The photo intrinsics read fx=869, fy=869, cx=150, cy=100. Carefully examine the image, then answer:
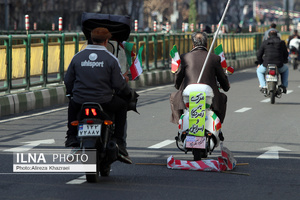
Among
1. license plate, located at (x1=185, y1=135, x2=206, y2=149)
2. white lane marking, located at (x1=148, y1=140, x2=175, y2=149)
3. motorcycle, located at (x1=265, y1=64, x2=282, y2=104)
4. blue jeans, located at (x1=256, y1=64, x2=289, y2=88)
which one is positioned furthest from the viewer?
blue jeans, located at (x1=256, y1=64, x2=289, y2=88)

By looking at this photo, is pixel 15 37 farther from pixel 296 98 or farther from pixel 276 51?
pixel 296 98

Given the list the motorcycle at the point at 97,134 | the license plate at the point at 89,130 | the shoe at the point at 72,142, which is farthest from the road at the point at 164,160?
the license plate at the point at 89,130

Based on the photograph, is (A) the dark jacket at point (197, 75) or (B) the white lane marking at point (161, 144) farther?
(B) the white lane marking at point (161, 144)

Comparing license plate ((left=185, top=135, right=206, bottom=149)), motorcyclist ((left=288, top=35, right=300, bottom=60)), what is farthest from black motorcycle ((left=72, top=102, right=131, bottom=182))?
motorcyclist ((left=288, top=35, right=300, bottom=60))

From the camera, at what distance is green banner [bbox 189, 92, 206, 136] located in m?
9.14

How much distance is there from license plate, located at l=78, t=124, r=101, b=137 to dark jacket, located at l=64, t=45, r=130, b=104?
1.31ft

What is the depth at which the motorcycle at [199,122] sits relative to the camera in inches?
359

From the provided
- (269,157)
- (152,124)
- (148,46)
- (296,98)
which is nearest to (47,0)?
(148,46)

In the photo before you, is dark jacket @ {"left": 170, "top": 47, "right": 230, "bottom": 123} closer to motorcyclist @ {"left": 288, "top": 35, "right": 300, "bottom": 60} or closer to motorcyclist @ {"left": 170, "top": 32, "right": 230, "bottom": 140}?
motorcyclist @ {"left": 170, "top": 32, "right": 230, "bottom": 140}

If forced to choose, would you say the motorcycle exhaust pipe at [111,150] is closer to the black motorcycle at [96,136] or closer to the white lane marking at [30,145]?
the black motorcycle at [96,136]

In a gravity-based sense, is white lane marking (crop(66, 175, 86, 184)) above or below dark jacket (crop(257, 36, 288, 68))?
below

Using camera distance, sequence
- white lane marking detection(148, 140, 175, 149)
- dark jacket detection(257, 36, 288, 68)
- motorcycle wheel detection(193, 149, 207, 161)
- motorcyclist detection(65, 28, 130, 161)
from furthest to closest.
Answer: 1. dark jacket detection(257, 36, 288, 68)
2. white lane marking detection(148, 140, 175, 149)
3. motorcycle wheel detection(193, 149, 207, 161)
4. motorcyclist detection(65, 28, 130, 161)

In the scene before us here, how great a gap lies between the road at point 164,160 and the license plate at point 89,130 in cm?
50

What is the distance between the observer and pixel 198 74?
31.7 feet
